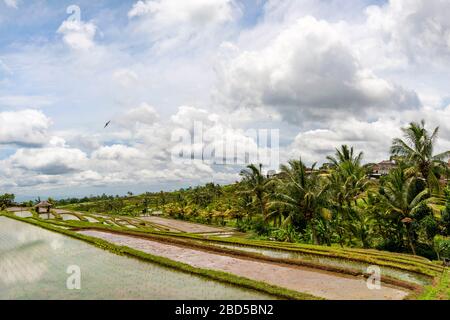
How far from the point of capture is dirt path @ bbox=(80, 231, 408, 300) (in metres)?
10.1

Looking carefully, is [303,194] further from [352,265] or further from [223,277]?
[223,277]

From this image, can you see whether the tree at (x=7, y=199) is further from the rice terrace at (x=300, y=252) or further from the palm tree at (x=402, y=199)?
the palm tree at (x=402, y=199)

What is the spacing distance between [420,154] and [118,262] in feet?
59.0

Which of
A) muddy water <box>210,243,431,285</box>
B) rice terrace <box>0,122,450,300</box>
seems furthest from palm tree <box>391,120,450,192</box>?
muddy water <box>210,243,431,285</box>

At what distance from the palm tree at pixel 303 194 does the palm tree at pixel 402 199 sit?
3.60 m

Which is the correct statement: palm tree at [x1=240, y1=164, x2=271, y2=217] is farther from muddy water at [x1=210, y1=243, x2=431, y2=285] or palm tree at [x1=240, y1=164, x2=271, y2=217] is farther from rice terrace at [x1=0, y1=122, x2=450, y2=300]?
muddy water at [x1=210, y1=243, x2=431, y2=285]

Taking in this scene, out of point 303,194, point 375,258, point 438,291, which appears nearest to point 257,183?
point 303,194

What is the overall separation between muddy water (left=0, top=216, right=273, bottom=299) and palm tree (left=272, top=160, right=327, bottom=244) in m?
9.82

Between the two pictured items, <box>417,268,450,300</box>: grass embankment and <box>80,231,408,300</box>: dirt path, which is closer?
<box>417,268,450,300</box>: grass embankment

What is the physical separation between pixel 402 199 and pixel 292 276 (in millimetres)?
10500

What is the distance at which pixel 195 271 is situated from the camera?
1248cm

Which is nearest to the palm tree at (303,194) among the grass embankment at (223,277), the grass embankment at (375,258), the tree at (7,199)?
the grass embankment at (375,258)

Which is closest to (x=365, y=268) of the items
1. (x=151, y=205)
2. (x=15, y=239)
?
(x=15, y=239)
